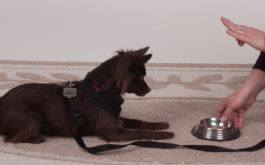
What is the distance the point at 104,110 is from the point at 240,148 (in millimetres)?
886

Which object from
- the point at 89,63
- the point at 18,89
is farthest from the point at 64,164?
the point at 89,63

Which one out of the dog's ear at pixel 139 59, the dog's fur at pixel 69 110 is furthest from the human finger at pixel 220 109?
the dog's ear at pixel 139 59

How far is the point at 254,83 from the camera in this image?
3184 mm

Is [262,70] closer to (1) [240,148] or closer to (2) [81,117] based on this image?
(1) [240,148]

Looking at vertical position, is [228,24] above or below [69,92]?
above

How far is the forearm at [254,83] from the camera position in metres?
3.18

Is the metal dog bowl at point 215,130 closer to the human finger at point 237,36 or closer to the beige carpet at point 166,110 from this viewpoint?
the beige carpet at point 166,110

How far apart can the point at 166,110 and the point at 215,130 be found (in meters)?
0.70

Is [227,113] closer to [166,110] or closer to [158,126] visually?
[158,126]

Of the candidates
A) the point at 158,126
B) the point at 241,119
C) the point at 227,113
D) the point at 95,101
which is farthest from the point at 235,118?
the point at 95,101

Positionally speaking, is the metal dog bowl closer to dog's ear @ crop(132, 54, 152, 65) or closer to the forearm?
the forearm

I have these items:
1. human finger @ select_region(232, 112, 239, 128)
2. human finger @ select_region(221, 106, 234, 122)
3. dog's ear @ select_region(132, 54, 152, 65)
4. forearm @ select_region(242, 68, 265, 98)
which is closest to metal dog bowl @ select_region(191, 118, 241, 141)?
human finger @ select_region(221, 106, 234, 122)

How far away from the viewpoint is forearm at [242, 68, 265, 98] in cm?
318

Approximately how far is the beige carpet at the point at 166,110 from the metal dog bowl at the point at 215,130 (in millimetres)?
51
